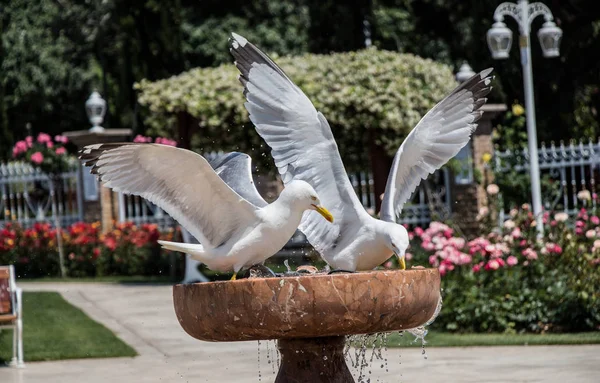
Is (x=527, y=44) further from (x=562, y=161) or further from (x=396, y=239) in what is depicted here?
(x=396, y=239)

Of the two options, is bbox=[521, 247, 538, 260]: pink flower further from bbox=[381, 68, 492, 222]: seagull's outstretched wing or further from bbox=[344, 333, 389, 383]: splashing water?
bbox=[381, 68, 492, 222]: seagull's outstretched wing

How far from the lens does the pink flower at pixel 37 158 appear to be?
16266mm

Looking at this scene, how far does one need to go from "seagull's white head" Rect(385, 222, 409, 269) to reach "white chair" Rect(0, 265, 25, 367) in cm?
419

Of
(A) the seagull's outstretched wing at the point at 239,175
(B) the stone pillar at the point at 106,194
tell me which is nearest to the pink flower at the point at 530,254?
(A) the seagull's outstretched wing at the point at 239,175

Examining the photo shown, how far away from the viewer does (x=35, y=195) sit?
16984 mm

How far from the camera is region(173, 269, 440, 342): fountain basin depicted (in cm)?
458

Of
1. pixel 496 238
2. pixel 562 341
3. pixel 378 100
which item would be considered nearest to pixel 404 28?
pixel 378 100

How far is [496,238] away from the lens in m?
10.2

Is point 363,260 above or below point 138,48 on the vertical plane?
below

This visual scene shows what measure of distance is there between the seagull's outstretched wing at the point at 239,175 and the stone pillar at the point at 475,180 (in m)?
8.66

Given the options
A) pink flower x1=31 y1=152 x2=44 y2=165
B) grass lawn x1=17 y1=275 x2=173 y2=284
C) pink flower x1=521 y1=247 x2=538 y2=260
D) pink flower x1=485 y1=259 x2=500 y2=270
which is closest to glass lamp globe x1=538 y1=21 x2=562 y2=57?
pink flower x1=521 y1=247 x2=538 y2=260

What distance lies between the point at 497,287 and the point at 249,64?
4691mm

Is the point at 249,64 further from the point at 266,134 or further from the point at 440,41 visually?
the point at 440,41

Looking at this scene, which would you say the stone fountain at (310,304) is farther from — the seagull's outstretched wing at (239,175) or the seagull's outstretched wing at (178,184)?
the seagull's outstretched wing at (239,175)
